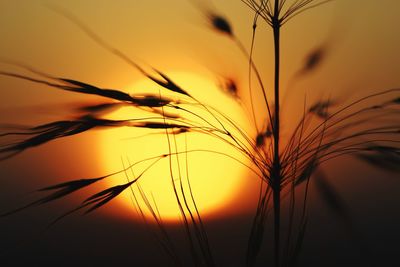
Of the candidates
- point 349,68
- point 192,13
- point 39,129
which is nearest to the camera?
point 39,129

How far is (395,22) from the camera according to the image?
4.09 ft

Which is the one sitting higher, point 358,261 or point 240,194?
point 240,194

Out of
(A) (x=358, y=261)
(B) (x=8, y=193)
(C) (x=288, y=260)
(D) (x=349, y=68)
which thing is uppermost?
(D) (x=349, y=68)

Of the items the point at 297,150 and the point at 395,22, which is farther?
the point at 395,22

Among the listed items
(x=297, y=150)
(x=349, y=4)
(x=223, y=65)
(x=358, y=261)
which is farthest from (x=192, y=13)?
(x=358, y=261)

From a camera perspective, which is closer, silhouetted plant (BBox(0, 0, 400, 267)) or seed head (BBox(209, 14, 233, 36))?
silhouetted plant (BBox(0, 0, 400, 267))

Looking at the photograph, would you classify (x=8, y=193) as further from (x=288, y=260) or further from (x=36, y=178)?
(x=288, y=260)

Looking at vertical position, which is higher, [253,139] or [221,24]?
[221,24]

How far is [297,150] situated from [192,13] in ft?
1.79

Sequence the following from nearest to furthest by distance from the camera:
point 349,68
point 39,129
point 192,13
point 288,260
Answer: point 39,129 < point 288,260 < point 192,13 < point 349,68

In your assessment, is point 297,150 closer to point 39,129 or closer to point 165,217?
point 39,129

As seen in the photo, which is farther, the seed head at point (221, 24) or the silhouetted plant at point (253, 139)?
the seed head at point (221, 24)

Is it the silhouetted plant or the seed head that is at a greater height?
the seed head

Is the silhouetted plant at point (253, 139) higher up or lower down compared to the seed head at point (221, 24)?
lower down
